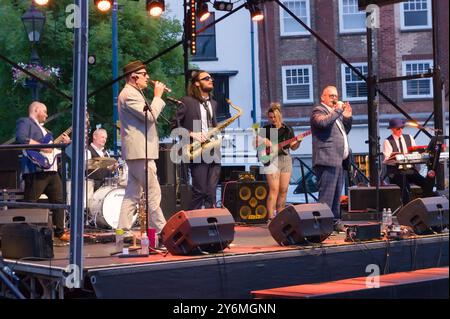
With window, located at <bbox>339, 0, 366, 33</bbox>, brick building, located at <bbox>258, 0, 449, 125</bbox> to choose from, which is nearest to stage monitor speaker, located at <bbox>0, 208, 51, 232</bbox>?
brick building, located at <bbox>258, 0, 449, 125</bbox>

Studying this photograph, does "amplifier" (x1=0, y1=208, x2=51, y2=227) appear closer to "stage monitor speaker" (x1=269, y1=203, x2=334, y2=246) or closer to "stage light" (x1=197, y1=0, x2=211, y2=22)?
"stage monitor speaker" (x1=269, y1=203, x2=334, y2=246)

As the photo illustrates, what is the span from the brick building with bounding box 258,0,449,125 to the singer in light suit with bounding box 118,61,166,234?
82.7 feet

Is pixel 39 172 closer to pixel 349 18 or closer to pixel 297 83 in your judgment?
pixel 297 83

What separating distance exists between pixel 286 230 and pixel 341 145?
2.09 metres

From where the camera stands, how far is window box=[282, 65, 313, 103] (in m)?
34.7

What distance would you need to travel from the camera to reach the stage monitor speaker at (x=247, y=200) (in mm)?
12430

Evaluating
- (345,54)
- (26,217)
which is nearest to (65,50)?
(345,54)

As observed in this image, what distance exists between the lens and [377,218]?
10844mm

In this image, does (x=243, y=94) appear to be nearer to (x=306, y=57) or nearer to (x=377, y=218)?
(x=306, y=57)

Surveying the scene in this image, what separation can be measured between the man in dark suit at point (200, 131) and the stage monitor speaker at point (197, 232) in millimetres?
1634

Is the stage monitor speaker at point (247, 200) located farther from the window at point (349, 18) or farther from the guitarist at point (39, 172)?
the window at point (349, 18)

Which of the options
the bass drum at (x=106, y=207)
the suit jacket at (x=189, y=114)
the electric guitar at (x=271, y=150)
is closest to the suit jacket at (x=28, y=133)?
Answer: the suit jacket at (x=189, y=114)

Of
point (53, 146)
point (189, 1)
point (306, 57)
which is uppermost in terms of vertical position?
point (306, 57)

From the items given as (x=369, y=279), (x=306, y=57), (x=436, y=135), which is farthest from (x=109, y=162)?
(x=306, y=57)
